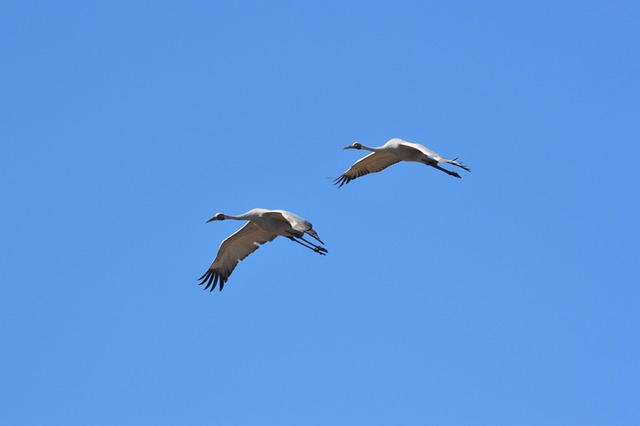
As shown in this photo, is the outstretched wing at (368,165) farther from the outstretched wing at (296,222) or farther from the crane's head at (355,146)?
the outstretched wing at (296,222)

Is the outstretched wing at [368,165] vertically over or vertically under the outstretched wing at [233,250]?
over

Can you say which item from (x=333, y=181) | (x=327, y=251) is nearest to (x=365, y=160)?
(x=333, y=181)

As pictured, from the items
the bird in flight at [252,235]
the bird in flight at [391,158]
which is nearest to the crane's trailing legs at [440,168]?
the bird in flight at [391,158]

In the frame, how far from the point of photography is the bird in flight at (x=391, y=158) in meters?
22.4

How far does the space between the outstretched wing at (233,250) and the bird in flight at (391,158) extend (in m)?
2.72

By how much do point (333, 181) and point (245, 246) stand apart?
291 cm

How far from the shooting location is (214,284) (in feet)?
79.3

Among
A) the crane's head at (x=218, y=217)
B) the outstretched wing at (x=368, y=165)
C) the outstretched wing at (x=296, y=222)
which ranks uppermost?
the outstretched wing at (x=368, y=165)

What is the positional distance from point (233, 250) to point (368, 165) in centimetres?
352

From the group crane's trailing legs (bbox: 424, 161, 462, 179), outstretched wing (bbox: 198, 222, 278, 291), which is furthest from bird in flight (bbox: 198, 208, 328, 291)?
crane's trailing legs (bbox: 424, 161, 462, 179)

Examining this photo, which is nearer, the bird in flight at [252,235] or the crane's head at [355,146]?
the bird in flight at [252,235]

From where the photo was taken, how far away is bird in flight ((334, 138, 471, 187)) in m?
22.4

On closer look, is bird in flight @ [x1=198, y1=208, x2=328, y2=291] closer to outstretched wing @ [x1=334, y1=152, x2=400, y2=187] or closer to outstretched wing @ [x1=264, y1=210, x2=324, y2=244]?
outstretched wing @ [x1=264, y1=210, x2=324, y2=244]

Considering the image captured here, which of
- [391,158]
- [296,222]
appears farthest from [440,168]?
[296,222]
